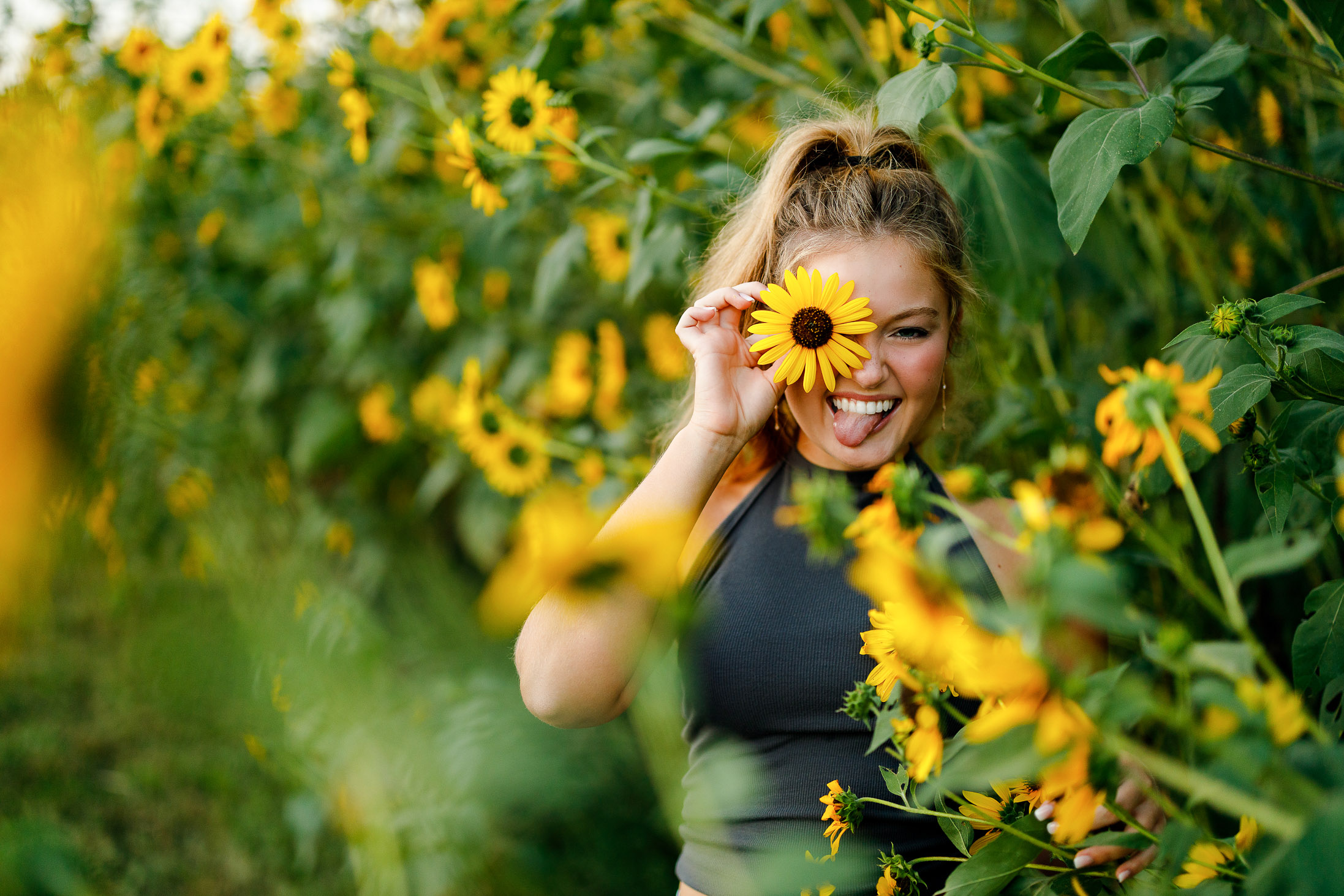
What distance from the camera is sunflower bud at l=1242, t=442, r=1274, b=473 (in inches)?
28.4

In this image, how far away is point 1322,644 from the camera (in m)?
0.67

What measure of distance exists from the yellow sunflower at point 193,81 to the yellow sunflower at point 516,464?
0.86 meters

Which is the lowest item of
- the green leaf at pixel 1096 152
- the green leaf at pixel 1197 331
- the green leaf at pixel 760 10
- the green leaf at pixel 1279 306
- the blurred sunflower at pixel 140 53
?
the green leaf at pixel 1197 331

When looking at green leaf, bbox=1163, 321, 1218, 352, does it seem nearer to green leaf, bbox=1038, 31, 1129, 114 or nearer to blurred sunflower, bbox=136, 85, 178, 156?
green leaf, bbox=1038, 31, 1129, 114

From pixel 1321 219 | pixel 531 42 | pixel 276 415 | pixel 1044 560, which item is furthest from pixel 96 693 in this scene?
pixel 1321 219

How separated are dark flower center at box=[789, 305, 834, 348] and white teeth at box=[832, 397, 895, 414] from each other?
95mm

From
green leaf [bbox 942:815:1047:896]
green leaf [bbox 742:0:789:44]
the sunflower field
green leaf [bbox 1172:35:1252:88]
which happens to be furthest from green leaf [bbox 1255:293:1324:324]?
green leaf [bbox 742:0:789:44]

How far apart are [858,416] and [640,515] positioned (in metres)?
0.27

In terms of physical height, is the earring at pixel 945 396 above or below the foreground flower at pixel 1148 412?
below

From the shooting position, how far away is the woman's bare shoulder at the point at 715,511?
102 centimetres

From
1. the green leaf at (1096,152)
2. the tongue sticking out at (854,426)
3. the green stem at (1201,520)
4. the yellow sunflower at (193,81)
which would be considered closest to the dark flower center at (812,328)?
the tongue sticking out at (854,426)

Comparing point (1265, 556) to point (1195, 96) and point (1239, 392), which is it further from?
point (1195, 96)

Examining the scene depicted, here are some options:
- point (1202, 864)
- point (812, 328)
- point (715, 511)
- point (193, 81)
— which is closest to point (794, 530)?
point (715, 511)

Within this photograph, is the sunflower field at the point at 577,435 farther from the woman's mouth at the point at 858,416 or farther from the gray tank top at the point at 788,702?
the woman's mouth at the point at 858,416
